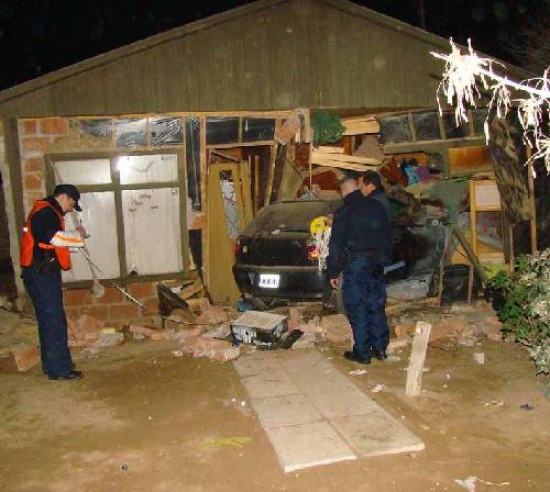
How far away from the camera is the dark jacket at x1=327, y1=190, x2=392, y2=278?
5871mm

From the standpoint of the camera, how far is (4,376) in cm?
620

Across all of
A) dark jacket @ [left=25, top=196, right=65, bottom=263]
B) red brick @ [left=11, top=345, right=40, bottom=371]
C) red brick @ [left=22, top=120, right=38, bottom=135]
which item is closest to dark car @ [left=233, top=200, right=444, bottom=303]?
dark jacket @ [left=25, top=196, right=65, bottom=263]

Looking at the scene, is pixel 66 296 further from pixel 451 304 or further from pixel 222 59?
pixel 451 304

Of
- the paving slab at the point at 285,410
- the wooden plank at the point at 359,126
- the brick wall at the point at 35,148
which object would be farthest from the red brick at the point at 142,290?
the wooden plank at the point at 359,126

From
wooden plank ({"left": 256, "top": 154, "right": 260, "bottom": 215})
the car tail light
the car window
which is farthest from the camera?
wooden plank ({"left": 256, "top": 154, "right": 260, "bottom": 215})

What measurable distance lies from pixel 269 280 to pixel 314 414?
257 centimetres

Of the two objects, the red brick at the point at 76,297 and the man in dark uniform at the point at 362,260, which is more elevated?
the man in dark uniform at the point at 362,260

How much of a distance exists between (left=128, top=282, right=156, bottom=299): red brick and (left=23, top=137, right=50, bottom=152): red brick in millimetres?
2464

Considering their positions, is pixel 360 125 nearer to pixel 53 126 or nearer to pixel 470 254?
pixel 470 254

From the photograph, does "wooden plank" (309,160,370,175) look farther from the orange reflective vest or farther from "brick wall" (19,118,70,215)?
the orange reflective vest

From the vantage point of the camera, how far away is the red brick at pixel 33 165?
8008 millimetres

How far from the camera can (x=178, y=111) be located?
8.28 m

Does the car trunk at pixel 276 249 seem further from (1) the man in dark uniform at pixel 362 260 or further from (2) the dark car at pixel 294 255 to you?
(1) the man in dark uniform at pixel 362 260

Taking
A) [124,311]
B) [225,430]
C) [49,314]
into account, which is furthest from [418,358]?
[124,311]
